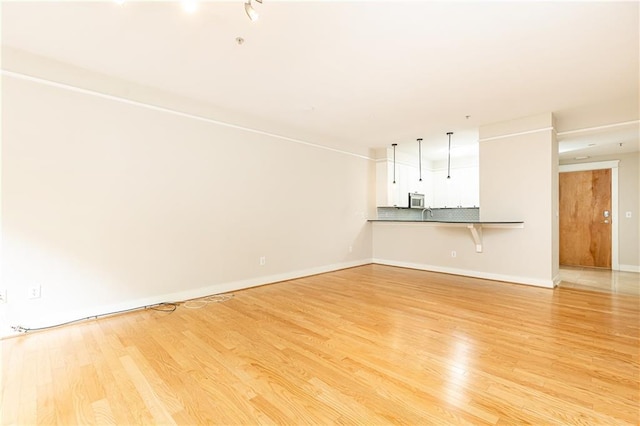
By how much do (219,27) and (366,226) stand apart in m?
4.79

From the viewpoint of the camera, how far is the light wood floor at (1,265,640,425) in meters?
1.56

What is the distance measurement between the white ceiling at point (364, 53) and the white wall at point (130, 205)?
1.71ft

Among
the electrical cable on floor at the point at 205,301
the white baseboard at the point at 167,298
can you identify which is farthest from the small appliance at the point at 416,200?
the electrical cable on floor at the point at 205,301

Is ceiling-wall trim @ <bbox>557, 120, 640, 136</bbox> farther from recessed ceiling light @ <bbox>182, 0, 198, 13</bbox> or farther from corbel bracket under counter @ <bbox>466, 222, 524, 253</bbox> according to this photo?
recessed ceiling light @ <bbox>182, 0, 198, 13</bbox>

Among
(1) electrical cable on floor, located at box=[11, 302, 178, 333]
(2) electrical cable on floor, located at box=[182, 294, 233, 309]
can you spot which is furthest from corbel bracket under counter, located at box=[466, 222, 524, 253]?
(1) electrical cable on floor, located at box=[11, 302, 178, 333]

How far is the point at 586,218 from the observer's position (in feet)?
20.2

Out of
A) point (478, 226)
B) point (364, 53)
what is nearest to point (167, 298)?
point (364, 53)

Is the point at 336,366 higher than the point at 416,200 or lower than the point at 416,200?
lower

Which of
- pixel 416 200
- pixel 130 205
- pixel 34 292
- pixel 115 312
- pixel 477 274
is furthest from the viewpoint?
pixel 416 200

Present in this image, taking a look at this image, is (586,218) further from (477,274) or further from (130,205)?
(130,205)

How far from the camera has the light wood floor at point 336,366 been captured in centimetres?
156

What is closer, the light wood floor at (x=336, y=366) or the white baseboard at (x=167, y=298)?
the light wood floor at (x=336, y=366)

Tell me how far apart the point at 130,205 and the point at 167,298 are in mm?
1164

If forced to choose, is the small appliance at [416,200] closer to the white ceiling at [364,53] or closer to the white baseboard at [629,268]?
the white ceiling at [364,53]
